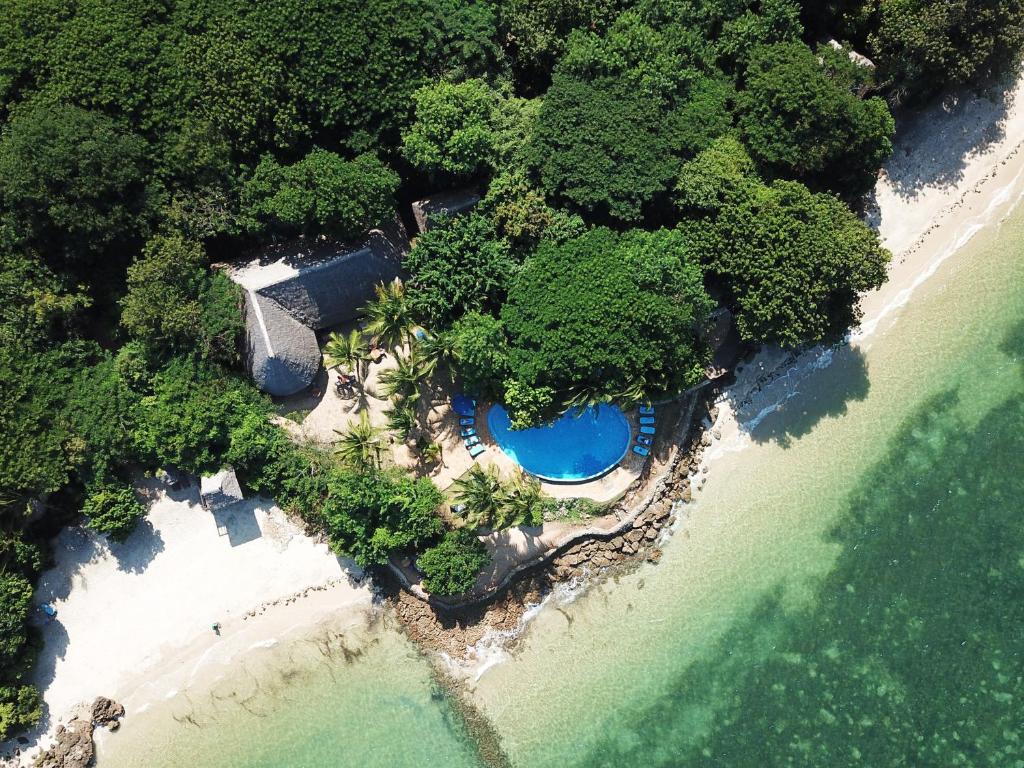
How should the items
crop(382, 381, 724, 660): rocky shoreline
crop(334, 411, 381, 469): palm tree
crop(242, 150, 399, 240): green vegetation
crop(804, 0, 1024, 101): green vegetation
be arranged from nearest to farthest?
crop(242, 150, 399, 240): green vegetation < crop(804, 0, 1024, 101): green vegetation < crop(334, 411, 381, 469): palm tree < crop(382, 381, 724, 660): rocky shoreline

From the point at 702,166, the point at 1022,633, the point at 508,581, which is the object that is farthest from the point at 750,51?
the point at 1022,633

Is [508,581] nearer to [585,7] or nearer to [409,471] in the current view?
[409,471]

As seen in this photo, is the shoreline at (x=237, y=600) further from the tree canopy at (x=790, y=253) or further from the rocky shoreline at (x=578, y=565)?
the tree canopy at (x=790, y=253)

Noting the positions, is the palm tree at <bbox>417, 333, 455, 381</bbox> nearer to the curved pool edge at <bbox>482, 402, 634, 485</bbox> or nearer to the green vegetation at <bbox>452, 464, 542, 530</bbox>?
the curved pool edge at <bbox>482, 402, 634, 485</bbox>

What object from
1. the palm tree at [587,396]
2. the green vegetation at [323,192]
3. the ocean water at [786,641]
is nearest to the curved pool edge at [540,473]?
the palm tree at [587,396]

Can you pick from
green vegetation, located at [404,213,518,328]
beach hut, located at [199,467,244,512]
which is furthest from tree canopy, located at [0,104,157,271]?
green vegetation, located at [404,213,518,328]
